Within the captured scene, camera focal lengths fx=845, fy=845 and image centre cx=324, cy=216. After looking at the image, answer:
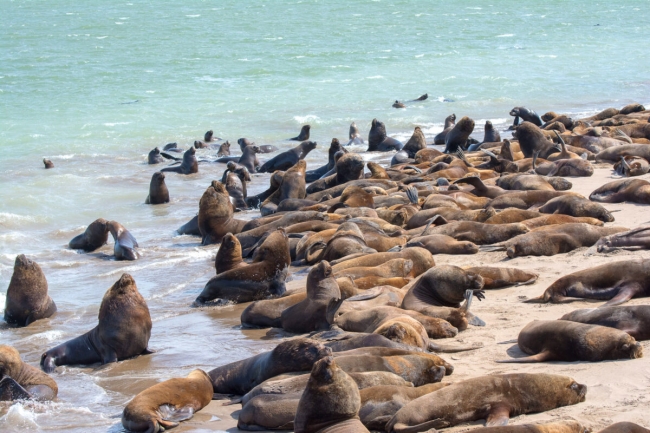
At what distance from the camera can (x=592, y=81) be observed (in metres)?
30.7

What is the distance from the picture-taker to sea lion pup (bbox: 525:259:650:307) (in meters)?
5.84

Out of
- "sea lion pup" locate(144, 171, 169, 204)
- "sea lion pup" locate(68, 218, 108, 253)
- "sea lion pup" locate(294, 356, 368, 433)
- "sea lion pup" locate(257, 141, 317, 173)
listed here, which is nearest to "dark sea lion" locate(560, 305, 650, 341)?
"sea lion pup" locate(294, 356, 368, 433)

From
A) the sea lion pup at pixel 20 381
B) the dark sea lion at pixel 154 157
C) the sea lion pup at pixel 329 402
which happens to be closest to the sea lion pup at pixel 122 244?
the sea lion pup at pixel 20 381

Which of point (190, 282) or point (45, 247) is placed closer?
point (190, 282)

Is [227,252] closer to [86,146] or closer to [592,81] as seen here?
[86,146]

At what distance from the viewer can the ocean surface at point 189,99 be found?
7.51 m

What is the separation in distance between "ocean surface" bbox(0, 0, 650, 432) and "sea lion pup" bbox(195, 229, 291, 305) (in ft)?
0.70

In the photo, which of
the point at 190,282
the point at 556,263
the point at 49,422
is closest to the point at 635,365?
the point at 556,263

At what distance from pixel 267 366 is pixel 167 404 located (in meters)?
0.65

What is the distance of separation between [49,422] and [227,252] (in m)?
3.58

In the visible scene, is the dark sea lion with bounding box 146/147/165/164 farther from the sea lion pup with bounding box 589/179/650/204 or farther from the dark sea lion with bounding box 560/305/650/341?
the dark sea lion with bounding box 560/305/650/341

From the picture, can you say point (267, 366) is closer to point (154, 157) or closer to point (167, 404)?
point (167, 404)

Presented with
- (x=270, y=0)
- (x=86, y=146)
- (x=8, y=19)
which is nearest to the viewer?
(x=86, y=146)

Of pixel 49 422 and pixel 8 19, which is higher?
pixel 8 19
